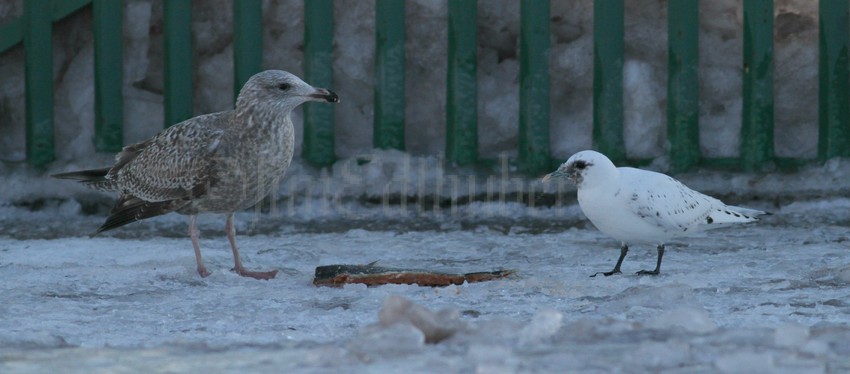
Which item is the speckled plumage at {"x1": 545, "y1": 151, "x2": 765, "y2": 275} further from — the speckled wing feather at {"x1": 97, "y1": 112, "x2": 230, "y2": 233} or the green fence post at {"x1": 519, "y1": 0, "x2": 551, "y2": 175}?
the green fence post at {"x1": 519, "y1": 0, "x2": 551, "y2": 175}

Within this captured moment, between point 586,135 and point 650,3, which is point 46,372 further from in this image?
point 650,3

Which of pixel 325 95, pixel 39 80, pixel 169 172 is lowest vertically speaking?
pixel 169 172

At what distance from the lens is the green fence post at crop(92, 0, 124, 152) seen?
28.0 ft

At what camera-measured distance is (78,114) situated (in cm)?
909

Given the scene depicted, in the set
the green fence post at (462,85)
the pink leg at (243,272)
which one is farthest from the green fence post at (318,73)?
the pink leg at (243,272)

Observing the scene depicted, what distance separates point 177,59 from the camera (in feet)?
28.0

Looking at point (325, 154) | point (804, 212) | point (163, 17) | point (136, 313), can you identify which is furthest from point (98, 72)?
point (804, 212)

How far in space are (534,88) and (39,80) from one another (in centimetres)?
315

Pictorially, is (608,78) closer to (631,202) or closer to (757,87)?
(757,87)

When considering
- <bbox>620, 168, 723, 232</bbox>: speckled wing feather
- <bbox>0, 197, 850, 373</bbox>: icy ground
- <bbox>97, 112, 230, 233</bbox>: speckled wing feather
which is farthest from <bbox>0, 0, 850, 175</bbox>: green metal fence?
<bbox>620, 168, 723, 232</bbox>: speckled wing feather

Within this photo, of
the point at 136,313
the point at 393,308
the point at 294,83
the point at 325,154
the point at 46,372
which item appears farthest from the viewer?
the point at 325,154

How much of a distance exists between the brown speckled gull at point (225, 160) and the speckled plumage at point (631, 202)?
1.30m

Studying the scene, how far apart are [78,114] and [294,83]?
2.96m

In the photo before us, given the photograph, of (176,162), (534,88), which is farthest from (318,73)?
(176,162)
